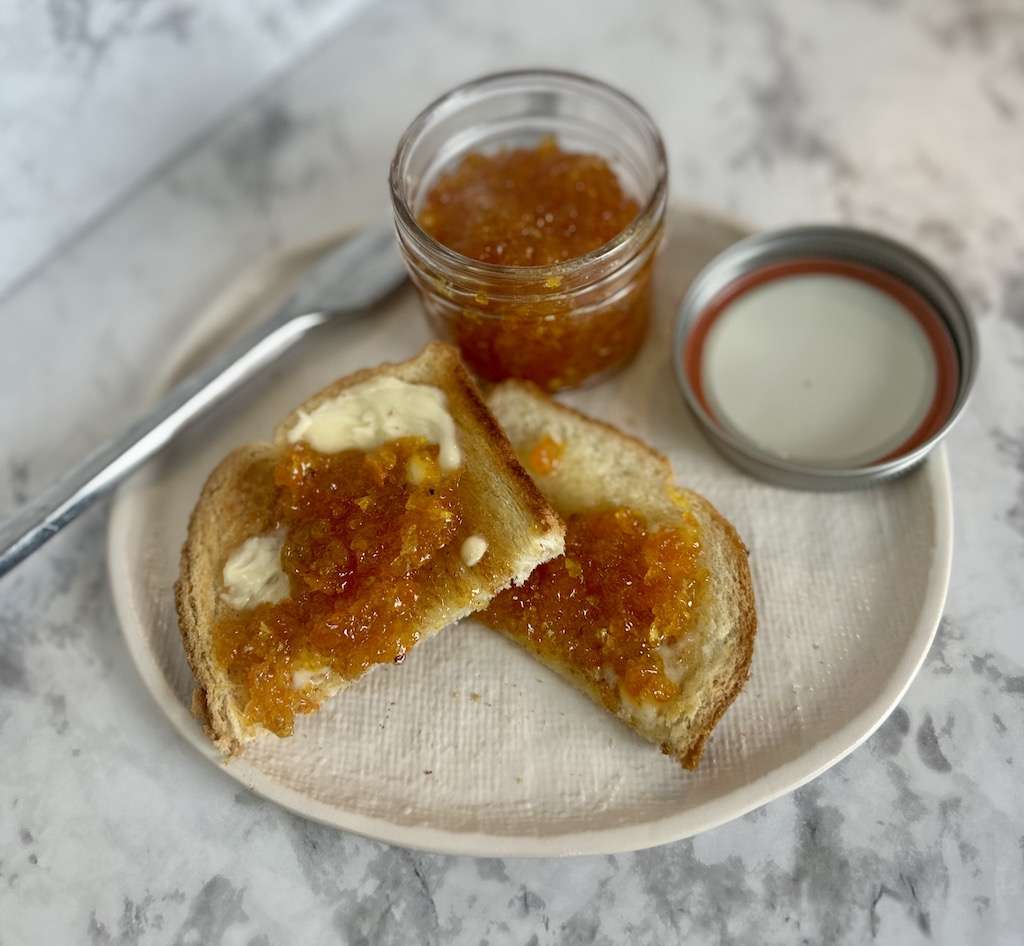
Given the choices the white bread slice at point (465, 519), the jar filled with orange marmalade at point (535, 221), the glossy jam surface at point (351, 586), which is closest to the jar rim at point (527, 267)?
the jar filled with orange marmalade at point (535, 221)

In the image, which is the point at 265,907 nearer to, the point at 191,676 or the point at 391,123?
the point at 191,676

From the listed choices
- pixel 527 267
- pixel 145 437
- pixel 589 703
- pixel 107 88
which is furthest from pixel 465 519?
pixel 107 88

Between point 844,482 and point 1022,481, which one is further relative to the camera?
point 1022,481

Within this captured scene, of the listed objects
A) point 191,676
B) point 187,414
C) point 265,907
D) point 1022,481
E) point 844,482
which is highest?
point 187,414

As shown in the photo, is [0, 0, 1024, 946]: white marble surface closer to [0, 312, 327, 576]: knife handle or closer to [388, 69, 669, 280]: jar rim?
[0, 312, 327, 576]: knife handle

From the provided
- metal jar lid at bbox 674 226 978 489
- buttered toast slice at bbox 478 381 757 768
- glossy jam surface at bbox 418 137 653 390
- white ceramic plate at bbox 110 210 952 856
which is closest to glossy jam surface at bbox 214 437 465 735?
white ceramic plate at bbox 110 210 952 856

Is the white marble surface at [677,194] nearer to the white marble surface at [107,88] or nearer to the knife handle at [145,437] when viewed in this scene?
the white marble surface at [107,88]

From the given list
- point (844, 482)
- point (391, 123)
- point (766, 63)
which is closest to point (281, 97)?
point (391, 123)
